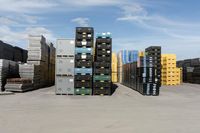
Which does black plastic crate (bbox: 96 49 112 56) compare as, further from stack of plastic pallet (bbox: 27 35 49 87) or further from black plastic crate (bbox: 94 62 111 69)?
stack of plastic pallet (bbox: 27 35 49 87)

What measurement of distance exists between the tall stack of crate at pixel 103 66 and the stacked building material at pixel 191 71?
21151mm

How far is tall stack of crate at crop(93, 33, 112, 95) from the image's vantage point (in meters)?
20.8

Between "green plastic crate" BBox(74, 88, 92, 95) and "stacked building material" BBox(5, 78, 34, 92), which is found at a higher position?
"stacked building material" BBox(5, 78, 34, 92)

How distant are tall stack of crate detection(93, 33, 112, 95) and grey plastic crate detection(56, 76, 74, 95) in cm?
138

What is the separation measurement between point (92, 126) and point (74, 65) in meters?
11.9

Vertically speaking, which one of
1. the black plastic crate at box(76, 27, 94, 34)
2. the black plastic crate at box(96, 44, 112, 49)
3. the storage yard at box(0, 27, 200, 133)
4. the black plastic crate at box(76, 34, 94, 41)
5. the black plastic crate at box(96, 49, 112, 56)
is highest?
the black plastic crate at box(76, 27, 94, 34)

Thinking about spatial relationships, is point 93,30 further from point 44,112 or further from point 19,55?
point 19,55

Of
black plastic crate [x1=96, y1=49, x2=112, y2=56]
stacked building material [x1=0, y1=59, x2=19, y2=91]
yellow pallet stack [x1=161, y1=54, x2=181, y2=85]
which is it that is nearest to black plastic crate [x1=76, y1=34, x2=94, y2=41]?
black plastic crate [x1=96, y1=49, x2=112, y2=56]

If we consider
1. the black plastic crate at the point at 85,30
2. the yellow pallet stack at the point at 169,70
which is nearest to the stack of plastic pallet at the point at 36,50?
the black plastic crate at the point at 85,30

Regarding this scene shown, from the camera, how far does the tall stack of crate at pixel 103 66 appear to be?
68.2 feet

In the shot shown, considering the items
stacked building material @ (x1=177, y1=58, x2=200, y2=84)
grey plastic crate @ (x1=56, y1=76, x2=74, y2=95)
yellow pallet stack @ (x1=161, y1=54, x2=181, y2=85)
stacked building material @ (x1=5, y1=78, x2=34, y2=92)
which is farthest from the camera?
stacked building material @ (x1=177, y1=58, x2=200, y2=84)

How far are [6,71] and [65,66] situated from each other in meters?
4.31

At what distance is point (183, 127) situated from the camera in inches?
365

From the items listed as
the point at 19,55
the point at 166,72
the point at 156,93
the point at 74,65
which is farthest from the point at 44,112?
the point at 166,72
